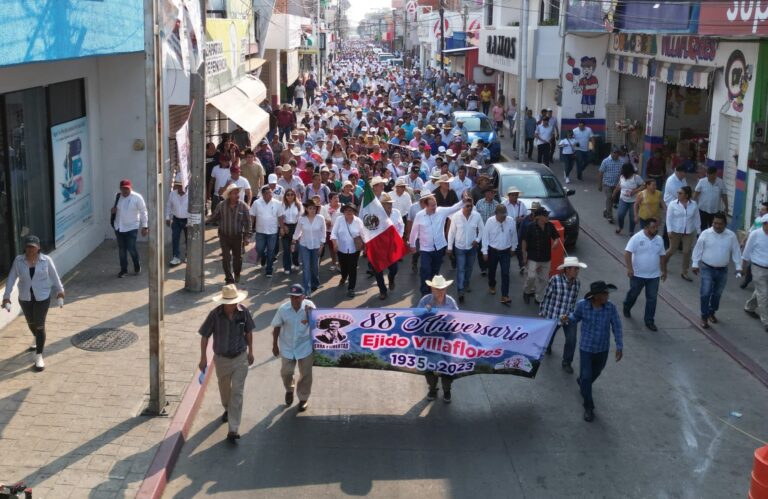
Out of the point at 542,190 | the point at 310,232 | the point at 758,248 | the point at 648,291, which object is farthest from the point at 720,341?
the point at 542,190

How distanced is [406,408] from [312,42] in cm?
4323

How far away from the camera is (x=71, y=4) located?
11266 millimetres

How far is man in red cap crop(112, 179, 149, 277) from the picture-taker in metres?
13.9

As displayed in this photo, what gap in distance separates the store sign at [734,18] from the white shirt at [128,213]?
10.4 meters

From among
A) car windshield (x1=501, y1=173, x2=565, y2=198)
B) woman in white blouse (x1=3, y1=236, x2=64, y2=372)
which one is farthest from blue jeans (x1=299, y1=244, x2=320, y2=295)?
car windshield (x1=501, y1=173, x2=565, y2=198)

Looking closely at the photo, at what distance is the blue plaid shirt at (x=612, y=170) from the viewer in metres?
19.3

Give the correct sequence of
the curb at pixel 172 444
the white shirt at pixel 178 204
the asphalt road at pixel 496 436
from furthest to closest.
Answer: the white shirt at pixel 178 204 < the asphalt road at pixel 496 436 < the curb at pixel 172 444

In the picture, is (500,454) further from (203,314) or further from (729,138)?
(729,138)

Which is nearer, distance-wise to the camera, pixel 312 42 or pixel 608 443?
pixel 608 443

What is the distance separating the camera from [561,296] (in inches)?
424

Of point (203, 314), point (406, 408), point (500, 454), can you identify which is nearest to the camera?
point (500, 454)

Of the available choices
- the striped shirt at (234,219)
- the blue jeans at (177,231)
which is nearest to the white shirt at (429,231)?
the striped shirt at (234,219)

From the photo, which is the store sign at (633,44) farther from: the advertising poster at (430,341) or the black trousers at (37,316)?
the black trousers at (37,316)

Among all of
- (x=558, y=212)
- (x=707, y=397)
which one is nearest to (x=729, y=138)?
(x=558, y=212)
